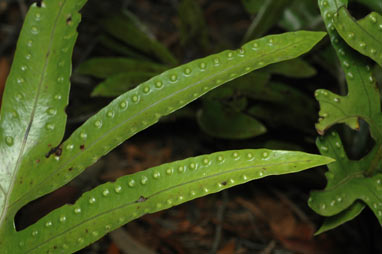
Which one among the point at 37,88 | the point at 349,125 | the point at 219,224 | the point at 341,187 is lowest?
the point at 219,224

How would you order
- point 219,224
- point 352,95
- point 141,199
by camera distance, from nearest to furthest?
point 141,199
point 352,95
point 219,224

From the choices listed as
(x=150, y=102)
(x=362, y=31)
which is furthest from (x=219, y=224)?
(x=362, y=31)

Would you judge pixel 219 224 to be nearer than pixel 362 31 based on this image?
No

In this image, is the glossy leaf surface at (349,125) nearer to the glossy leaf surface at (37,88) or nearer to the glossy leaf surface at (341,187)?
the glossy leaf surface at (341,187)

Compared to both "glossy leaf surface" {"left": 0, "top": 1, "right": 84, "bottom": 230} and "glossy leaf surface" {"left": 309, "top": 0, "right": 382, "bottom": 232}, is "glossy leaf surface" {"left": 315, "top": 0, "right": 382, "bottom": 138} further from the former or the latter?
"glossy leaf surface" {"left": 0, "top": 1, "right": 84, "bottom": 230}

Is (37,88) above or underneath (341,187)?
above

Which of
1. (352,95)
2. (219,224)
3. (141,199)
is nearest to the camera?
(141,199)

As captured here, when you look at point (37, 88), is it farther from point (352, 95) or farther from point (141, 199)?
point (352, 95)

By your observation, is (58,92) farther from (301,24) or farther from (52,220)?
(301,24)
